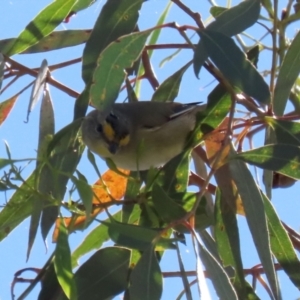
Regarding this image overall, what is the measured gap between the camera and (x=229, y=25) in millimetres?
1816

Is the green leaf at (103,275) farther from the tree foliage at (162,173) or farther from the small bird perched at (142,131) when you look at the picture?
the small bird perched at (142,131)

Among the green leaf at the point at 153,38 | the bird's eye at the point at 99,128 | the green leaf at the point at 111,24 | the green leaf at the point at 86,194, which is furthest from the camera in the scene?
the bird's eye at the point at 99,128

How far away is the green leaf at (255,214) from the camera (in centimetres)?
164

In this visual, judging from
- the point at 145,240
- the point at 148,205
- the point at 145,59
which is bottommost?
the point at 145,240

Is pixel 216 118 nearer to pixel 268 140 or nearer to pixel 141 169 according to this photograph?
pixel 268 140

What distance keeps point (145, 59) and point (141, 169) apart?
0.29m

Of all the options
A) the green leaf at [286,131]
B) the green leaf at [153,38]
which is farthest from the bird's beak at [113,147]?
the green leaf at [286,131]

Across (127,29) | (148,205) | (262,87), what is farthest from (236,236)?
(127,29)

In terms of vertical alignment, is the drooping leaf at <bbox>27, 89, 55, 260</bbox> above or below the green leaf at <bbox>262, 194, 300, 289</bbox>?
above

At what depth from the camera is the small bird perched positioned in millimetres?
2244

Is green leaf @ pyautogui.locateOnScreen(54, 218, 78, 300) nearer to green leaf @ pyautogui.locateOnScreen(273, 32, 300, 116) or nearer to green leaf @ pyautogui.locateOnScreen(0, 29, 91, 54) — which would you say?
green leaf @ pyautogui.locateOnScreen(273, 32, 300, 116)

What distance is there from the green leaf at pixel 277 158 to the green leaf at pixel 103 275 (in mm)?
368

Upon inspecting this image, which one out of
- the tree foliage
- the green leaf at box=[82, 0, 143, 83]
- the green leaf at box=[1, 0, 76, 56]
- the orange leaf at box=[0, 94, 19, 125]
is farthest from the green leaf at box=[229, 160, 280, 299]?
the orange leaf at box=[0, 94, 19, 125]

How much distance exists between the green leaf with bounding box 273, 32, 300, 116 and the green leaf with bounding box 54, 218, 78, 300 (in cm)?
59
